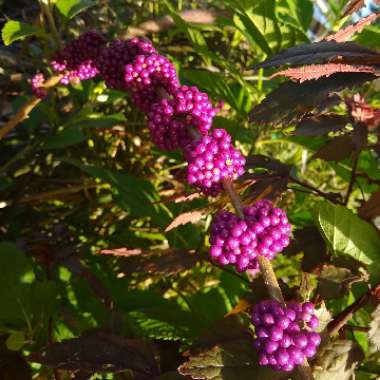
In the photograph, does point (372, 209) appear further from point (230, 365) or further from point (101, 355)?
point (101, 355)

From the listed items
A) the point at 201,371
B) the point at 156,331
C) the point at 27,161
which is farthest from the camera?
the point at 27,161

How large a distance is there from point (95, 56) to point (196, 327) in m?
0.66

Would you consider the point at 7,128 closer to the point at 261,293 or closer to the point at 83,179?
the point at 83,179

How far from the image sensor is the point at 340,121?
1011mm

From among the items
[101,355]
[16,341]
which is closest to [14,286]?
[16,341]

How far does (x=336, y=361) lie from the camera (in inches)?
31.3

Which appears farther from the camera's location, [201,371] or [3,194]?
[3,194]

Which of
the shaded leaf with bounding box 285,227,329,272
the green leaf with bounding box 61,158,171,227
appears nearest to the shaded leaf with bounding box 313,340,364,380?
the shaded leaf with bounding box 285,227,329,272

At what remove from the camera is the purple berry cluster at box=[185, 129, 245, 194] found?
2.64ft

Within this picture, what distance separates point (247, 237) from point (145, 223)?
3.66 ft

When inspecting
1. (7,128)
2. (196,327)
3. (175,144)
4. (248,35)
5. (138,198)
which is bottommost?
(196,327)

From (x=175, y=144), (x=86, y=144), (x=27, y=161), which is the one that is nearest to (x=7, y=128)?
(x=27, y=161)

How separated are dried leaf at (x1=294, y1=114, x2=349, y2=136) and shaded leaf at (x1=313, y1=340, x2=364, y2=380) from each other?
1.28ft

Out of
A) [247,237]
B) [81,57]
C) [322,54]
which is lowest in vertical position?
[247,237]
